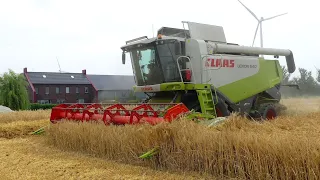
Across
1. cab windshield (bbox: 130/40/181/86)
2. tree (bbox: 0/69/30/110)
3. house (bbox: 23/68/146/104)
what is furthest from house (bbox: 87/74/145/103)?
cab windshield (bbox: 130/40/181/86)

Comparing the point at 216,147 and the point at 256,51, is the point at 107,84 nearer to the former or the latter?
the point at 256,51

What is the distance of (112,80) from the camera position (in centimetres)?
4731

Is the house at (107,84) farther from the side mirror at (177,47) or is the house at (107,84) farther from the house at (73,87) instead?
the side mirror at (177,47)

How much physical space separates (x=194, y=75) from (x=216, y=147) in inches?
145

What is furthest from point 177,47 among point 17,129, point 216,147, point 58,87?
point 58,87

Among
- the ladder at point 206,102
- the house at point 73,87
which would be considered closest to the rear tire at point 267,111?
the ladder at point 206,102

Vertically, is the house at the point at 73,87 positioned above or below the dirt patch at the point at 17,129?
above

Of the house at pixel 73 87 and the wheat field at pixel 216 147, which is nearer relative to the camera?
the wheat field at pixel 216 147

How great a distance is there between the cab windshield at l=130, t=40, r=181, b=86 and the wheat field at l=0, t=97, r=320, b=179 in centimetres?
223

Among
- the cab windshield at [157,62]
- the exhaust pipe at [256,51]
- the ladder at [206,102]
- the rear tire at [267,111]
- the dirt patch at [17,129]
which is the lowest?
the dirt patch at [17,129]

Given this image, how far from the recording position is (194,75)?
7.36 metres

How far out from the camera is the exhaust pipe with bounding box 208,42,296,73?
790 centimetres

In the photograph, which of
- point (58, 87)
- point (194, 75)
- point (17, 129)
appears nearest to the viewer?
point (194, 75)

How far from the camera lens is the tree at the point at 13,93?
29.7 meters
